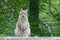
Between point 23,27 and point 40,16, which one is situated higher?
point 40,16

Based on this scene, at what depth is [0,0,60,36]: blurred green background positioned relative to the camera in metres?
10.0

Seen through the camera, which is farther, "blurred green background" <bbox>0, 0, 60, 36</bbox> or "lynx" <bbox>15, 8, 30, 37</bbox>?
"blurred green background" <bbox>0, 0, 60, 36</bbox>

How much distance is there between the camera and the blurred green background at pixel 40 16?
1002 cm

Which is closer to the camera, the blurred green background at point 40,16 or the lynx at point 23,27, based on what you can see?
the lynx at point 23,27

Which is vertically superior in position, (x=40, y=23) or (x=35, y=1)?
(x=35, y=1)

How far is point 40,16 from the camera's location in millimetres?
10867

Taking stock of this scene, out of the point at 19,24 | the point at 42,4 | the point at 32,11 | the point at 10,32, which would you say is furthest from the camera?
the point at 42,4

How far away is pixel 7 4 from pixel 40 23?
182cm

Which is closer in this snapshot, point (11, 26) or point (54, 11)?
point (11, 26)

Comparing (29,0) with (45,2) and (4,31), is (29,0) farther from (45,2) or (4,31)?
(4,31)

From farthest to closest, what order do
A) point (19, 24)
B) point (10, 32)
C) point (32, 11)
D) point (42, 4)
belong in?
point (42, 4), point (32, 11), point (10, 32), point (19, 24)

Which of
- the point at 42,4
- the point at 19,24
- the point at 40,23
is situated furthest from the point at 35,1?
the point at 19,24

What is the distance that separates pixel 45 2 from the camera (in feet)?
37.8

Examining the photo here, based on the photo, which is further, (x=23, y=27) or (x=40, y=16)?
(x=40, y=16)
